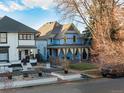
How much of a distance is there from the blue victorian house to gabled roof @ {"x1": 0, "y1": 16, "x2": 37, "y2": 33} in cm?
940

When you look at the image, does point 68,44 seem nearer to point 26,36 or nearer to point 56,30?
point 56,30

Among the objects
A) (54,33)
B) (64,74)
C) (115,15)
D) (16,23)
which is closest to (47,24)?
(54,33)

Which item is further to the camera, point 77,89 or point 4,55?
point 4,55

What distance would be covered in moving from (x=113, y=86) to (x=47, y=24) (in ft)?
125

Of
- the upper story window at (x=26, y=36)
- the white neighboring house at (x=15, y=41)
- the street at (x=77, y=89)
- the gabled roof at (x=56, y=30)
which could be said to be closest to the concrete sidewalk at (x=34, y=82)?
the street at (x=77, y=89)

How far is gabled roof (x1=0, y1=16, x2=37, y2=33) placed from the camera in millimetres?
42641

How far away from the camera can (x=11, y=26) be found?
43625 millimetres

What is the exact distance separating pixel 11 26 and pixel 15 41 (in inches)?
97.2

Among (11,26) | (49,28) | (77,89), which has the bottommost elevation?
(77,89)

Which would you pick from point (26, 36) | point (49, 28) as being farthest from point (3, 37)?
point (49, 28)

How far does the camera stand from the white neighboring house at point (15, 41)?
42250 millimetres

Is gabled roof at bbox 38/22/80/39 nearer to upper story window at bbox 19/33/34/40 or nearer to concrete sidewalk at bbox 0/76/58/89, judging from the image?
upper story window at bbox 19/33/34/40

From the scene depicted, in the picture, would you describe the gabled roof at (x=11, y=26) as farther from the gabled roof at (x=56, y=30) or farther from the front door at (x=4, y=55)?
the gabled roof at (x=56, y=30)

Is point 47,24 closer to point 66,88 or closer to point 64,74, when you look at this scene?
point 64,74
